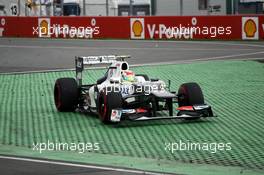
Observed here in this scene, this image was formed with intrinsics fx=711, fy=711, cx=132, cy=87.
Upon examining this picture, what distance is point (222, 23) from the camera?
112ft

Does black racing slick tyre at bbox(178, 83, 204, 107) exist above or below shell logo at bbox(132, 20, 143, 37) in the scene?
below

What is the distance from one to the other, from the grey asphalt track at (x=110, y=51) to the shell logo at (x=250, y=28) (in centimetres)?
92

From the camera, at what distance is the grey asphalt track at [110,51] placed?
24.9 m

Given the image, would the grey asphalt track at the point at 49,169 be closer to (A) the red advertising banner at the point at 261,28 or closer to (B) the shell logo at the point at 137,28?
(A) the red advertising banner at the point at 261,28

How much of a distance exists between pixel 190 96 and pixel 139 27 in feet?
82.4

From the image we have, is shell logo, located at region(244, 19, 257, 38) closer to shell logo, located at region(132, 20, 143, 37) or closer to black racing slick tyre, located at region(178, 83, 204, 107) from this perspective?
shell logo, located at region(132, 20, 143, 37)

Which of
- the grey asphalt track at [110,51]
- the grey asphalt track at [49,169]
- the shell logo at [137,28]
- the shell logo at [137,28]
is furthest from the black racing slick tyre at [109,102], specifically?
the shell logo at [137,28]

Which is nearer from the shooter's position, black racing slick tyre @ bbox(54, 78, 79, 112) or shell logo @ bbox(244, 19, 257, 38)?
black racing slick tyre @ bbox(54, 78, 79, 112)

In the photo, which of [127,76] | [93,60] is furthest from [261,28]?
[127,76]

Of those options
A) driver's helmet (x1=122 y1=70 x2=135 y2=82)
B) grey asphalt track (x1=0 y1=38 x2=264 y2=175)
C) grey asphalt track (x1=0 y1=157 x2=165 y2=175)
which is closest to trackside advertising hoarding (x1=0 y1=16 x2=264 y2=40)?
grey asphalt track (x1=0 y1=38 x2=264 y2=175)

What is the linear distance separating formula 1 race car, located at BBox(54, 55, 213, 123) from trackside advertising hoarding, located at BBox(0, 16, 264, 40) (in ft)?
70.0

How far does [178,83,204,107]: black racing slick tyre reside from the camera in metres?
12.1

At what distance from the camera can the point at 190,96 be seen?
12102 millimetres

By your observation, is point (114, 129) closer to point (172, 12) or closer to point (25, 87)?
point (25, 87)
